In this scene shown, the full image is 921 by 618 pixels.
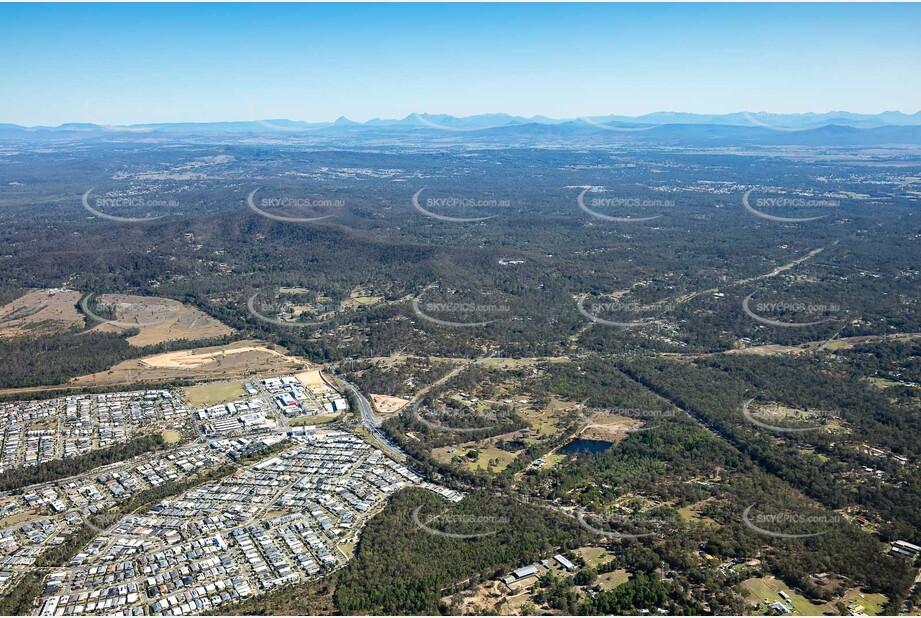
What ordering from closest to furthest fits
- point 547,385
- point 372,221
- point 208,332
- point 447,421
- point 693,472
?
1. point 693,472
2. point 447,421
3. point 547,385
4. point 208,332
5. point 372,221

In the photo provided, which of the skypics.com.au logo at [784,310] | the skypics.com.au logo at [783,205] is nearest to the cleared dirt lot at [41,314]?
the skypics.com.au logo at [784,310]

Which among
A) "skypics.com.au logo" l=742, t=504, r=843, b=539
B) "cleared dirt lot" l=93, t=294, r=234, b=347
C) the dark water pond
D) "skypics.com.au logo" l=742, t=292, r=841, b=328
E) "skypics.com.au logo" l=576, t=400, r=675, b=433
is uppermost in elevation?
"skypics.com.au logo" l=742, t=292, r=841, b=328

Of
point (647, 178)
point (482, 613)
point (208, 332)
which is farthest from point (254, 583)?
point (647, 178)

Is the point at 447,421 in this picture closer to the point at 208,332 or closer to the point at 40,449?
the point at 40,449

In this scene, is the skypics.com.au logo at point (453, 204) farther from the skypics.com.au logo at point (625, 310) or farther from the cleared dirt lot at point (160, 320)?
the cleared dirt lot at point (160, 320)

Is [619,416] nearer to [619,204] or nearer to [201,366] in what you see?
[201,366]

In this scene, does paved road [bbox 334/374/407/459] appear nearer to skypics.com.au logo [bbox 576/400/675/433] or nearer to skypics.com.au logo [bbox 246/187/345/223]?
skypics.com.au logo [bbox 576/400/675/433]

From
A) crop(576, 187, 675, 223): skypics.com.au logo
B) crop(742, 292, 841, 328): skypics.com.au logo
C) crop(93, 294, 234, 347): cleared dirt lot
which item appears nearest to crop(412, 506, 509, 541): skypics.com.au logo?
crop(93, 294, 234, 347): cleared dirt lot
